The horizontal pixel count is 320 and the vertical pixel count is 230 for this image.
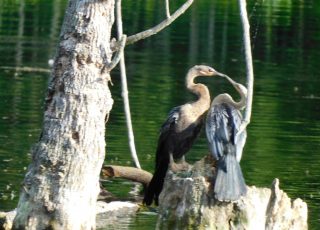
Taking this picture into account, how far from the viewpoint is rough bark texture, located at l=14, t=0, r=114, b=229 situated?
920 centimetres

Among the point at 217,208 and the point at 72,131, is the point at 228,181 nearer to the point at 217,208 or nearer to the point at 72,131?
the point at 217,208

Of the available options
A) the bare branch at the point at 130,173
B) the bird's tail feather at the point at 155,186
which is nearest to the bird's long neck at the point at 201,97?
the bird's tail feather at the point at 155,186

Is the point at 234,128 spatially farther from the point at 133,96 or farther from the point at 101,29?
the point at 133,96

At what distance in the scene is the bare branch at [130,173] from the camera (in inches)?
455

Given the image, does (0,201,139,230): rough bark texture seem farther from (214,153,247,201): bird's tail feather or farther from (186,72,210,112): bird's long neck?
(214,153,247,201): bird's tail feather

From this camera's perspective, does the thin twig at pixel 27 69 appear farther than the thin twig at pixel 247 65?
Yes

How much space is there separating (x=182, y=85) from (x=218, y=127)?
11516 mm

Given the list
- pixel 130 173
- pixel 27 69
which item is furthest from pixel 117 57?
pixel 27 69

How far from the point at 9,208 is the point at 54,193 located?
1.94 meters

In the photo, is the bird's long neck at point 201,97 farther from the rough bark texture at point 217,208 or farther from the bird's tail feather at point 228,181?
the rough bark texture at point 217,208

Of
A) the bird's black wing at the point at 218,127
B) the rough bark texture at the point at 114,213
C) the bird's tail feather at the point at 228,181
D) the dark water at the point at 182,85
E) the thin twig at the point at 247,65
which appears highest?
the thin twig at the point at 247,65

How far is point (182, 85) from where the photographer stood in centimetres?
2083

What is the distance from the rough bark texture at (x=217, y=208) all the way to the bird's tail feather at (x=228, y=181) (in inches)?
2.6

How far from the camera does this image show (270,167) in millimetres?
13570
